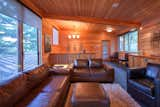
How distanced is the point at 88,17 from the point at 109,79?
324cm

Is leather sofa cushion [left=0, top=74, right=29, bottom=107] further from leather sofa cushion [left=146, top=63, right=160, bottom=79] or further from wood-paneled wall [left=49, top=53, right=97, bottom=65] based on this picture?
wood-paneled wall [left=49, top=53, right=97, bottom=65]

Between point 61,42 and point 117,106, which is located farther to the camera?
point 61,42

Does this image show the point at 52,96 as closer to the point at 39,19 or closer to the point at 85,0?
the point at 85,0

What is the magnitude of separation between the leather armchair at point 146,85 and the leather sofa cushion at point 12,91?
7.42ft

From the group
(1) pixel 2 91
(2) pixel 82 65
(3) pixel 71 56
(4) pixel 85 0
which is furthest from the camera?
(3) pixel 71 56

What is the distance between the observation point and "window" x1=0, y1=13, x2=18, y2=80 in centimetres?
343

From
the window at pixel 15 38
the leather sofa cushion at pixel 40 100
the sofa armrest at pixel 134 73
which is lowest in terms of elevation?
the leather sofa cushion at pixel 40 100

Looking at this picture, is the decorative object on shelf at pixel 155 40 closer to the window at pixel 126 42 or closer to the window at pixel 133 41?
the window at pixel 133 41

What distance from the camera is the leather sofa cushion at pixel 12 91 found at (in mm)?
1811

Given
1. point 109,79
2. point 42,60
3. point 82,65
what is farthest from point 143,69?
point 42,60

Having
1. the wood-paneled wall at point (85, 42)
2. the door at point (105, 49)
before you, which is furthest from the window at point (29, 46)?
the door at point (105, 49)

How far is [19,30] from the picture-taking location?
4.27 m

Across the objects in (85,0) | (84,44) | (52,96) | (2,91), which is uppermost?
(85,0)

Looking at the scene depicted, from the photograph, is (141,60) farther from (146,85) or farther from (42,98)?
(42,98)
